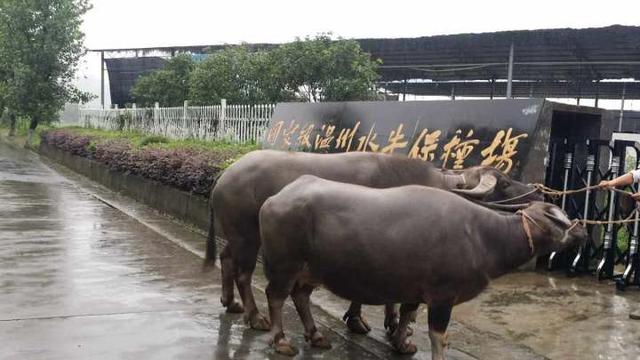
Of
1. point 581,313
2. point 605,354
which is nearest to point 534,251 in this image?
point 605,354

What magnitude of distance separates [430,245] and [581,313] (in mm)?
2574

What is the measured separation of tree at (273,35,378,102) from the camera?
1348 centimetres

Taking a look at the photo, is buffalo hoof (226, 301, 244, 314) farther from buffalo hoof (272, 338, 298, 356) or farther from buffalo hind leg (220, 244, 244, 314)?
buffalo hoof (272, 338, 298, 356)

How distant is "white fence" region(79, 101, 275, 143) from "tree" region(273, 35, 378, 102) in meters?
1.79

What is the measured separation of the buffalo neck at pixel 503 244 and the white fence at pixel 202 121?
786cm

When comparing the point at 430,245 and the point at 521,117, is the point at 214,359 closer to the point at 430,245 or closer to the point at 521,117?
the point at 430,245

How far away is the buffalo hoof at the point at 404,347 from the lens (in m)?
4.44

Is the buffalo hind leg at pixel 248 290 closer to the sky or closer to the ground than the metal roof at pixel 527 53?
closer to the ground

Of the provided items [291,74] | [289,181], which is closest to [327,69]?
[291,74]

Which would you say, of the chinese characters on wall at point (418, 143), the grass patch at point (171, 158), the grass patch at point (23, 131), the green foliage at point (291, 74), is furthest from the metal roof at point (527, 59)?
the chinese characters on wall at point (418, 143)

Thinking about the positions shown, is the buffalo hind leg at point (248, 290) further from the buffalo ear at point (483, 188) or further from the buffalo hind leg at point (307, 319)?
the buffalo ear at point (483, 188)

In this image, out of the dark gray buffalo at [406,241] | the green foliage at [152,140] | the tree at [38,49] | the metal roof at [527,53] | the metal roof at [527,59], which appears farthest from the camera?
the tree at [38,49]

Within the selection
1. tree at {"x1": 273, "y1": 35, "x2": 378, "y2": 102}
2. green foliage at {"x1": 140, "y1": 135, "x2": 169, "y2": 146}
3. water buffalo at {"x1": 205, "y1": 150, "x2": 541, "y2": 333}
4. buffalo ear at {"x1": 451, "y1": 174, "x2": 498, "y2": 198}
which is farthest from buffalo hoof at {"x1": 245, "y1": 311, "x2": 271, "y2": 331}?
green foliage at {"x1": 140, "y1": 135, "x2": 169, "y2": 146}

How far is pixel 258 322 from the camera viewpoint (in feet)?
16.0
